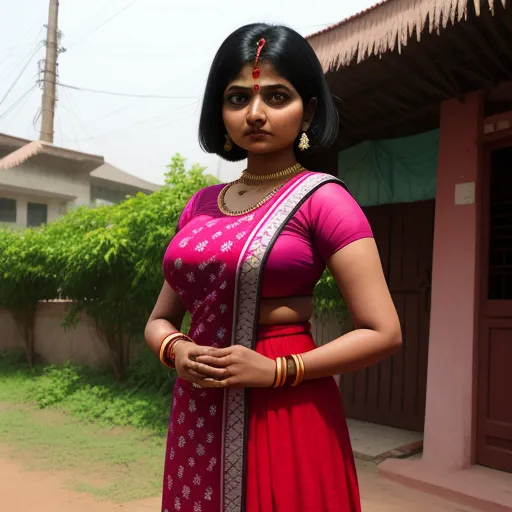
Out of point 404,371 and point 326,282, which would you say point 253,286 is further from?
point 404,371

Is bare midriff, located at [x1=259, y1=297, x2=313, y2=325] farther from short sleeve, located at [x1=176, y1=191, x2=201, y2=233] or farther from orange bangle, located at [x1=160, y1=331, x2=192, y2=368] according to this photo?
short sleeve, located at [x1=176, y1=191, x2=201, y2=233]

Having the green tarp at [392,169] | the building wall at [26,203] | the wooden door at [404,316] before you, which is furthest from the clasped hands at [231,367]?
the building wall at [26,203]

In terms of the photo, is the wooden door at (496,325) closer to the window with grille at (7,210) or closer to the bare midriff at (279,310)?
the bare midriff at (279,310)

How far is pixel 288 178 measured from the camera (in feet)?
4.48

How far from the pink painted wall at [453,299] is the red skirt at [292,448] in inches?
125

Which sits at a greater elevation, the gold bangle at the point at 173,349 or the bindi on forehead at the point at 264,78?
the bindi on forehead at the point at 264,78

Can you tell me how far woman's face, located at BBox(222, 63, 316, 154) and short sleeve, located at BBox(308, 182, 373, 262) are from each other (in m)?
0.18

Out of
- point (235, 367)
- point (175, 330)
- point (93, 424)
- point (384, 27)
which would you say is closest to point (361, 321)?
point (235, 367)

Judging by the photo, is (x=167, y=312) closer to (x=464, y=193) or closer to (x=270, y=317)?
(x=270, y=317)

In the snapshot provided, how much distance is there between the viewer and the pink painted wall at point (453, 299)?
4.07 metres

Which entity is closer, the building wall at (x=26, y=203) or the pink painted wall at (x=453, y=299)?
the pink painted wall at (x=453, y=299)

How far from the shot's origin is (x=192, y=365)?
1.13 m

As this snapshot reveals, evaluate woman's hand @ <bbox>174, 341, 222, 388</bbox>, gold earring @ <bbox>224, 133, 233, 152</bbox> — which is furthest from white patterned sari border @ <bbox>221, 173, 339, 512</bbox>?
gold earring @ <bbox>224, 133, 233, 152</bbox>

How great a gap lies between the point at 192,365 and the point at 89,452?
4.19 m
